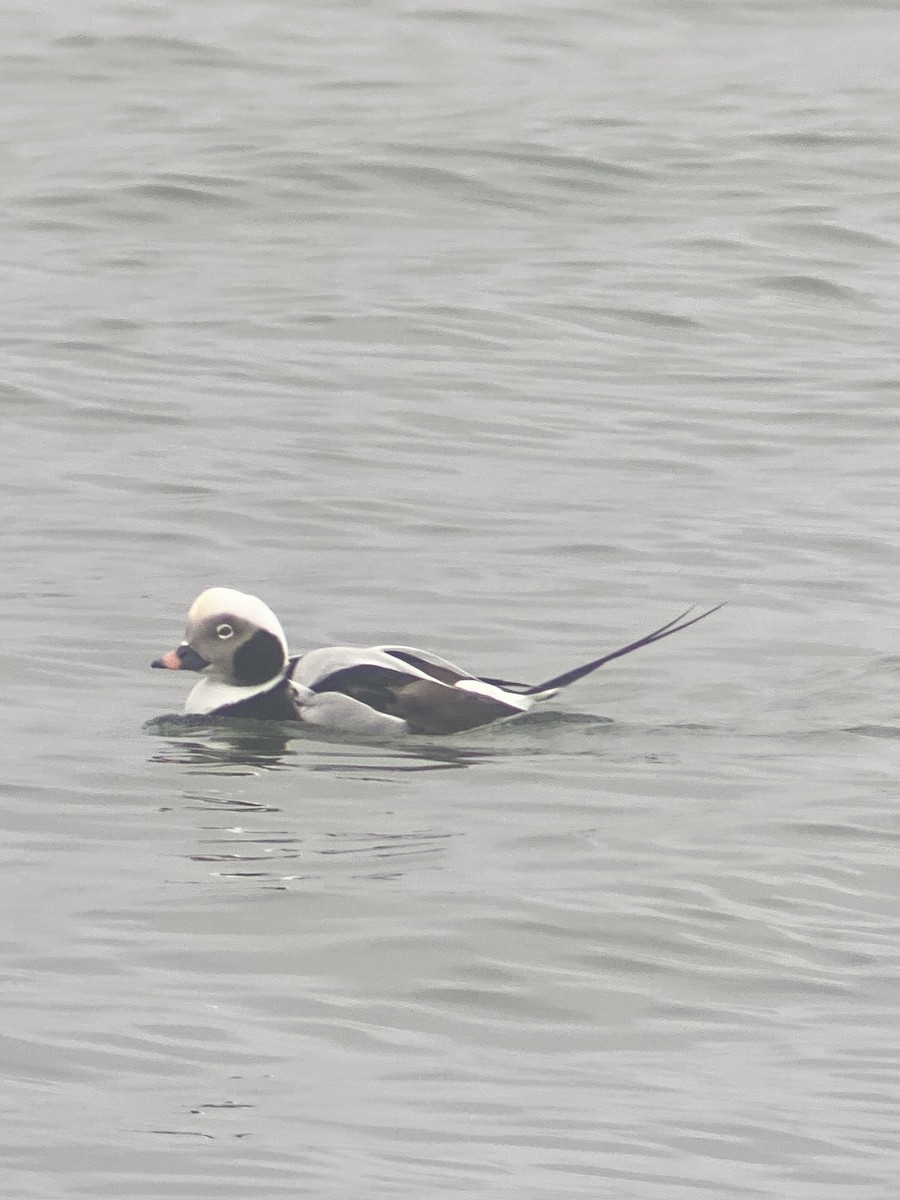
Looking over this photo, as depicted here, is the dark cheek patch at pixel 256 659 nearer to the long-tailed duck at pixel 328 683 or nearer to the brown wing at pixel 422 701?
the long-tailed duck at pixel 328 683

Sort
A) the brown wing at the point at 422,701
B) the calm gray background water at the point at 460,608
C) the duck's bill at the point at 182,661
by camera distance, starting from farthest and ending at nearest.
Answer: the duck's bill at the point at 182,661 → the brown wing at the point at 422,701 → the calm gray background water at the point at 460,608

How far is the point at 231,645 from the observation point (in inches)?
360

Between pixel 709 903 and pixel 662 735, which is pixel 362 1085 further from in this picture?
pixel 662 735

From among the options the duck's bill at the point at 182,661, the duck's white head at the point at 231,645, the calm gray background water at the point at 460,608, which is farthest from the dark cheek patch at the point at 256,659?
the calm gray background water at the point at 460,608

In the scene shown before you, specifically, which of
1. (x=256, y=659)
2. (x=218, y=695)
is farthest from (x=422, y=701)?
(x=218, y=695)

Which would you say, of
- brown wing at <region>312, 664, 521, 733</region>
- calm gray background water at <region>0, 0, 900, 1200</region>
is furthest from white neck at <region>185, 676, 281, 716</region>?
brown wing at <region>312, 664, 521, 733</region>

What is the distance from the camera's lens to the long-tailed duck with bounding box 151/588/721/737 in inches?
350

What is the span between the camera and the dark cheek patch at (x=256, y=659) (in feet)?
30.0

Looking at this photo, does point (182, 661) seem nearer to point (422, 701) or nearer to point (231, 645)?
point (231, 645)

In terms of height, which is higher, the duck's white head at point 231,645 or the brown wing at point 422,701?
the duck's white head at point 231,645

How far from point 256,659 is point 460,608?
1736 millimetres

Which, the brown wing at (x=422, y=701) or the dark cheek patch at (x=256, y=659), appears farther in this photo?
the dark cheek patch at (x=256, y=659)

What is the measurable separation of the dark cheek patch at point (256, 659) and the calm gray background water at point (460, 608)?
272mm

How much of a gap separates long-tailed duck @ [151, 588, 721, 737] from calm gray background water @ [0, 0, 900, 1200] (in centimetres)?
13
